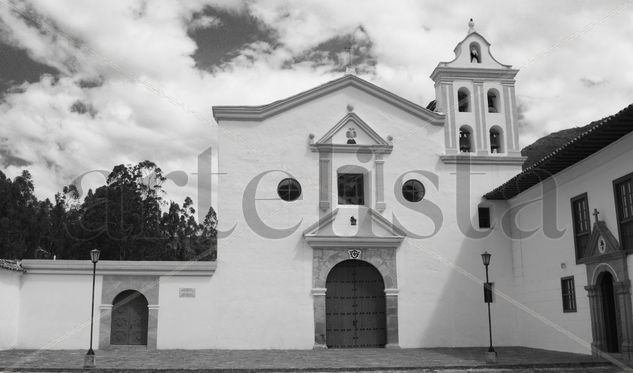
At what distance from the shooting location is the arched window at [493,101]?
19.2 meters

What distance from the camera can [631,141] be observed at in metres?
12.4

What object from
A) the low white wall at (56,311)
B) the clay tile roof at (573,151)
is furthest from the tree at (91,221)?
the clay tile roof at (573,151)

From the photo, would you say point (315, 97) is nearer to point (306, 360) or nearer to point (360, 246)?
point (360, 246)

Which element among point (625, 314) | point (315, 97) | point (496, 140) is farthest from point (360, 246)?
point (625, 314)

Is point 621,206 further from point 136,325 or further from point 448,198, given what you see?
point 136,325

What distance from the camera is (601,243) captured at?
13.6m

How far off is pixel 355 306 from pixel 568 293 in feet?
18.2

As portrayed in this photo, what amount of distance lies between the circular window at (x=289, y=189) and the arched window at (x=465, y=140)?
17.0 feet

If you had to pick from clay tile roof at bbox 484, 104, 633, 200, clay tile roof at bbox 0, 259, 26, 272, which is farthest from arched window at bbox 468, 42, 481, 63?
clay tile roof at bbox 0, 259, 26, 272

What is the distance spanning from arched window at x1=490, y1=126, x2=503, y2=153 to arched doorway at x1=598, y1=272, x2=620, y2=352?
5.93 meters

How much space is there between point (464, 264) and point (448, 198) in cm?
196

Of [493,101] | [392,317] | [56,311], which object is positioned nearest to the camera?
[56,311]

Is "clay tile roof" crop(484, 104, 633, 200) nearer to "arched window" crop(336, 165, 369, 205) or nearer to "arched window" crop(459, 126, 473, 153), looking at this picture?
"arched window" crop(459, 126, 473, 153)

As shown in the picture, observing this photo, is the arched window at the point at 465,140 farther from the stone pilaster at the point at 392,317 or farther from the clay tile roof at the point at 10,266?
the clay tile roof at the point at 10,266
